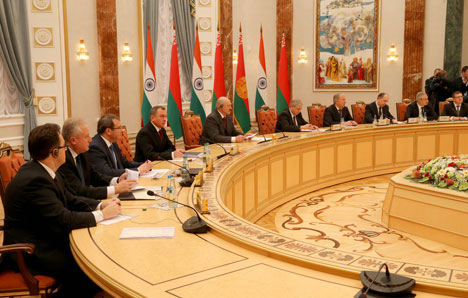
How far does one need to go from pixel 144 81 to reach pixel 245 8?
11.2ft

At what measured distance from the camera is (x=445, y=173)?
4.97 meters

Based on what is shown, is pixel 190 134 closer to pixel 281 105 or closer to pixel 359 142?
pixel 359 142

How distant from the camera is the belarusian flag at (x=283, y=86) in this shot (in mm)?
10445

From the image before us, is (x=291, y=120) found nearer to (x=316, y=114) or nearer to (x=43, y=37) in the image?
(x=316, y=114)

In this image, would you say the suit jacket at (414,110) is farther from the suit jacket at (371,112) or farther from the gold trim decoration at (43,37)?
the gold trim decoration at (43,37)

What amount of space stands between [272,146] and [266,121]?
2.23 metres

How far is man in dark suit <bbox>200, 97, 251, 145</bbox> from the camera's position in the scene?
6719 mm

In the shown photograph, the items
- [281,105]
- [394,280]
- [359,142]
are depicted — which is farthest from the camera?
[281,105]

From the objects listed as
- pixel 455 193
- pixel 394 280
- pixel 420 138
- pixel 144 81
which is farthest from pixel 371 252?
pixel 144 81

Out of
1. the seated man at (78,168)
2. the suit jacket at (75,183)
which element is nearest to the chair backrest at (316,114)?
the seated man at (78,168)

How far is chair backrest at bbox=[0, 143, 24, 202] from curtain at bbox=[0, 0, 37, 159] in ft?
13.7

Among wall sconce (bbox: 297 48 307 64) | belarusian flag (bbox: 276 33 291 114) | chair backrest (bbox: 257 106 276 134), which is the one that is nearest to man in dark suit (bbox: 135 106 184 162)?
chair backrest (bbox: 257 106 276 134)

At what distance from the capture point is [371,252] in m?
4.63

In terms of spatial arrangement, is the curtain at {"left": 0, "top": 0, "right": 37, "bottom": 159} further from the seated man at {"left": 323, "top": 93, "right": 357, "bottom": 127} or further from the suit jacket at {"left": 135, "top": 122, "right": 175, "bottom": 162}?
the seated man at {"left": 323, "top": 93, "right": 357, "bottom": 127}
